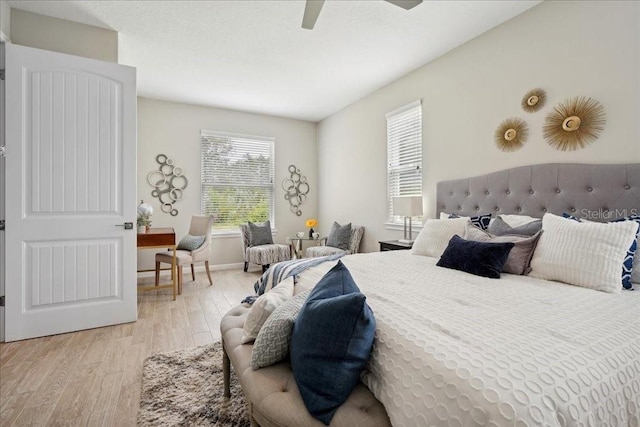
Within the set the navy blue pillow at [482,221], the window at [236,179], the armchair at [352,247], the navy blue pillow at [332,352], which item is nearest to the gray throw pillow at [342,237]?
the armchair at [352,247]

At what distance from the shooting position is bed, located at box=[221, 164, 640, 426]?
31.2 inches

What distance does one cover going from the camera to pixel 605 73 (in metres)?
2.16

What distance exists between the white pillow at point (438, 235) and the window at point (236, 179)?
11.1 feet

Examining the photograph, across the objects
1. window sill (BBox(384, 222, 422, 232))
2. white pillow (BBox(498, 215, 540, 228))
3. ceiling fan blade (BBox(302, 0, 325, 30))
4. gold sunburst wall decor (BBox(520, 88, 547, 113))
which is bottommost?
window sill (BBox(384, 222, 422, 232))

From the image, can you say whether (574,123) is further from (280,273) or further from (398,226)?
(280,273)

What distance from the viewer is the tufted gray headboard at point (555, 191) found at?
6.63ft

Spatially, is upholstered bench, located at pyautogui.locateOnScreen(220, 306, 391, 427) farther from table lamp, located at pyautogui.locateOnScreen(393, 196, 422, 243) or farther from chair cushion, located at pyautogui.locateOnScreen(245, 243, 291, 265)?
chair cushion, located at pyautogui.locateOnScreen(245, 243, 291, 265)

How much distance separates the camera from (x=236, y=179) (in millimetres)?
5344

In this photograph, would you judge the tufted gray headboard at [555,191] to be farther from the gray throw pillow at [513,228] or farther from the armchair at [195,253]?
the armchair at [195,253]

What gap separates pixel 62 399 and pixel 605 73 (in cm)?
402

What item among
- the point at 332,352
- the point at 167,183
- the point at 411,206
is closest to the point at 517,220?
the point at 411,206

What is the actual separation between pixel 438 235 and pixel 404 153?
1.62 metres

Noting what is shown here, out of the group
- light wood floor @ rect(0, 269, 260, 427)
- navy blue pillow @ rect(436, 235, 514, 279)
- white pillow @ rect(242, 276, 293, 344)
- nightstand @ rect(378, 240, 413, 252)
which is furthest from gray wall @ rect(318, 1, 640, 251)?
light wood floor @ rect(0, 269, 260, 427)

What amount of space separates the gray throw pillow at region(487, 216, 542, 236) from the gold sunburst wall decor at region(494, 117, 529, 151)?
2.40 ft
